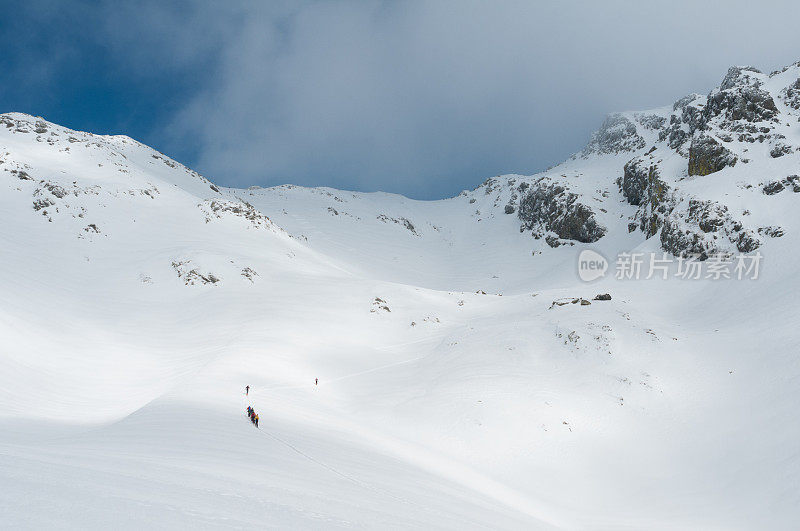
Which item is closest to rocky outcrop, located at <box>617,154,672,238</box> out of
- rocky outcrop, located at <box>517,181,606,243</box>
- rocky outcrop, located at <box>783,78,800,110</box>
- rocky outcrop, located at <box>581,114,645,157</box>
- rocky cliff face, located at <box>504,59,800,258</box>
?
rocky cliff face, located at <box>504,59,800,258</box>

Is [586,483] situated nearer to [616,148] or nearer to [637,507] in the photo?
[637,507]

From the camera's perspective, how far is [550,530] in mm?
10078

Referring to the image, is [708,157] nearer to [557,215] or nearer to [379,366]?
[557,215]

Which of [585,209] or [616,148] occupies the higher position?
[616,148]

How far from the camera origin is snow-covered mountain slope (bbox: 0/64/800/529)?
7.28 meters

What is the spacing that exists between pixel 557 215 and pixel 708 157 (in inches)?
946

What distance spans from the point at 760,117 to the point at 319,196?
78.7 m

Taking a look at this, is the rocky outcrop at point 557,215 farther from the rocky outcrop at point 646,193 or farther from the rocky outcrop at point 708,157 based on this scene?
the rocky outcrop at point 708,157

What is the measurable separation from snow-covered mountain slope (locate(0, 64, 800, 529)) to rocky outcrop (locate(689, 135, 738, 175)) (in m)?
0.22

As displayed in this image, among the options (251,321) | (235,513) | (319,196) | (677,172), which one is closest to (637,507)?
(235,513)

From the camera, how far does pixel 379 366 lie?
27469 mm

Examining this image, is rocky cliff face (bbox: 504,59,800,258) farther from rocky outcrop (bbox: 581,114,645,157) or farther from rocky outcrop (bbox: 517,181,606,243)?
rocky outcrop (bbox: 581,114,645,157)

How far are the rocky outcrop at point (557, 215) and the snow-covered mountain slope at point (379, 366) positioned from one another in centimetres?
449

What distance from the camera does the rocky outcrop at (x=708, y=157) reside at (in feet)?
156
